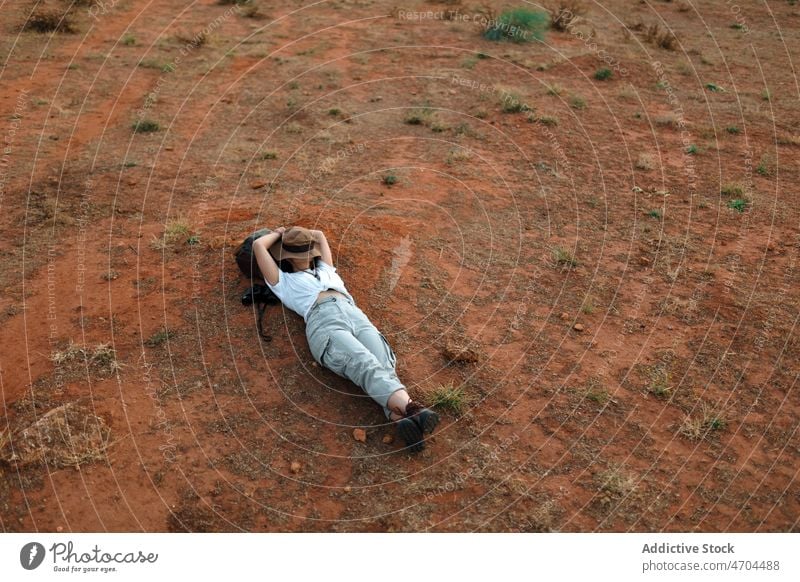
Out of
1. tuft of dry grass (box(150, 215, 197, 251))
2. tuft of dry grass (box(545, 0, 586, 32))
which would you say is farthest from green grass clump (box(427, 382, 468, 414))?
tuft of dry grass (box(545, 0, 586, 32))

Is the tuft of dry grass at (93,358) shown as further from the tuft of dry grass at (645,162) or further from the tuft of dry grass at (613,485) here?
the tuft of dry grass at (645,162)

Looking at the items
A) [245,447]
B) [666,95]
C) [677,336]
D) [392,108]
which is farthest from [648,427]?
[666,95]

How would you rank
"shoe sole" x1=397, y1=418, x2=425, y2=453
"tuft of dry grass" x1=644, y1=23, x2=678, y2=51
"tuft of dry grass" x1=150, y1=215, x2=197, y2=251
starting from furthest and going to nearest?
"tuft of dry grass" x1=644, y1=23, x2=678, y2=51 → "tuft of dry grass" x1=150, y1=215, x2=197, y2=251 → "shoe sole" x1=397, y1=418, x2=425, y2=453

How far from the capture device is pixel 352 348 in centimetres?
709

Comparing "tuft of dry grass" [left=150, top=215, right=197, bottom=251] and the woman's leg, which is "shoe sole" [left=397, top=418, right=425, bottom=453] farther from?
"tuft of dry grass" [left=150, top=215, right=197, bottom=251]

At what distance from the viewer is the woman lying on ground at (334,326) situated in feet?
22.1

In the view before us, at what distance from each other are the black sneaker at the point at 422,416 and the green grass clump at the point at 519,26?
15.6 m

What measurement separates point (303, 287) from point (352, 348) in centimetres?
→ 112

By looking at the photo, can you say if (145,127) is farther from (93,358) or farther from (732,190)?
(732,190)

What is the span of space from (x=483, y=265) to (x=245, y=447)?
4.60 m

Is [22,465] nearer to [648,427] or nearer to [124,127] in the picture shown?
[648,427]

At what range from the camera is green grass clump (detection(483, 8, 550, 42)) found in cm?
1969

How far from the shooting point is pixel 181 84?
16.5 metres

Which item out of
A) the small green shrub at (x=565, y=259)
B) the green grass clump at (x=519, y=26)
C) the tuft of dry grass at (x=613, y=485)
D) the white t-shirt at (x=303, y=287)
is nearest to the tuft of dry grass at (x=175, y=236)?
the white t-shirt at (x=303, y=287)
